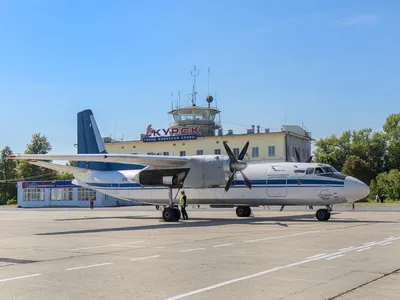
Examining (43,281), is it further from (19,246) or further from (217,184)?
(217,184)

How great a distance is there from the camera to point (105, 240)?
18.4 meters

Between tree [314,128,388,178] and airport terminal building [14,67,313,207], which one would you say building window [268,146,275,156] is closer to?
airport terminal building [14,67,313,207]

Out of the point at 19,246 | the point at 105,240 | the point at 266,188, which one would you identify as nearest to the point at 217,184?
the point at 266,188

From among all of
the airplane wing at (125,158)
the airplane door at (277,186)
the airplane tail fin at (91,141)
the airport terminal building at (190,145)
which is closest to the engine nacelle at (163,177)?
the airplane wing at (125,158)

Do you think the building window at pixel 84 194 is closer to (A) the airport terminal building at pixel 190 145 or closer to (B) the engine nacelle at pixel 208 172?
(A) the airport terminal building at pixel 190 145

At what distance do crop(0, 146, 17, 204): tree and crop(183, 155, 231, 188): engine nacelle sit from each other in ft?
257

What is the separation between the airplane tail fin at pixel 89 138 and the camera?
3631 cm

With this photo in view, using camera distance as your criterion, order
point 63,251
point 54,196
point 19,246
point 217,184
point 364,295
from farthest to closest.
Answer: point 54,196
point 217,184
point 19,246
point 63,251
point 364,295

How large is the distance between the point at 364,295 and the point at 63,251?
31.4 feet

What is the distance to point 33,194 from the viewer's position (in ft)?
240

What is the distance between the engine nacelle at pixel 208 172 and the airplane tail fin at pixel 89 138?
9.48m

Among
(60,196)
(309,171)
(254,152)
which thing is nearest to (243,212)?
(309,171)

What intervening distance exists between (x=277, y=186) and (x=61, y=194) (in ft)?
160

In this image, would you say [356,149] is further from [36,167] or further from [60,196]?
[36,167]
